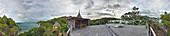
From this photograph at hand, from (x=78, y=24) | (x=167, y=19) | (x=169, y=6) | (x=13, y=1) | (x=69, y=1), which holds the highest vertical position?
(x=69, y=1)

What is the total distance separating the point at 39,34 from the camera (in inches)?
73.0

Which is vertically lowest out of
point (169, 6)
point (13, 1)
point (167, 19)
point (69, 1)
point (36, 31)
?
point (36, 31)

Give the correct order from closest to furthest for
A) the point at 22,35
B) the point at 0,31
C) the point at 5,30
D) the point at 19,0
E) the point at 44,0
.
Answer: the point at 22,35 < the point at 0,31 < the point at 5,30 < the point at 19,0 < the point at 44,0

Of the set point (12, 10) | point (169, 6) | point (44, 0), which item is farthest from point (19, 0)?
point (169, 6)

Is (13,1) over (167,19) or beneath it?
over

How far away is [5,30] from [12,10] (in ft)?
5.02

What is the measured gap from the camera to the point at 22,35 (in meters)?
1.75

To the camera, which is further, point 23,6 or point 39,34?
point 23,6

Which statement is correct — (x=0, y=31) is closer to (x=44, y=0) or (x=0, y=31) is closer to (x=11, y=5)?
(x=11, y=5)

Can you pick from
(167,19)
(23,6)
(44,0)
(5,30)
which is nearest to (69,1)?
(44,0)

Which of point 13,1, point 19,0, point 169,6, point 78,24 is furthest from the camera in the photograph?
point 78,24

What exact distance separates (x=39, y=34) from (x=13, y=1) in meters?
2.24

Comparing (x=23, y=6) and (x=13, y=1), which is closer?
(x=13, y=1)

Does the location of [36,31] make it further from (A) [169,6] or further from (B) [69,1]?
(A) [169,6]
